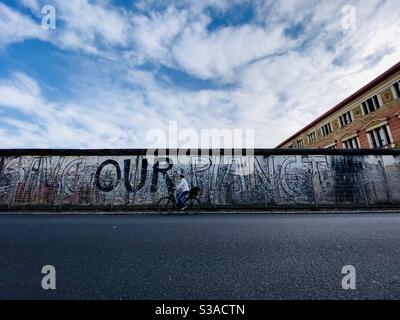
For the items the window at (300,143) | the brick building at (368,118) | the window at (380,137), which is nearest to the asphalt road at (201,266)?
the brick building at (368,118)

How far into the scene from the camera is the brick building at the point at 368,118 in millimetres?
19156

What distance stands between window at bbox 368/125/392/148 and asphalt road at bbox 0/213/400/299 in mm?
22105

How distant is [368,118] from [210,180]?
2097 cm

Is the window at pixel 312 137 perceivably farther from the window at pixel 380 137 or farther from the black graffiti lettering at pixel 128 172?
the black graffiti lettering at pixel 128 172

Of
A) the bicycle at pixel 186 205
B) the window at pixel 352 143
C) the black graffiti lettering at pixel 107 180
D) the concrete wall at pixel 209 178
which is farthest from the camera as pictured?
the window at pixel 352 143

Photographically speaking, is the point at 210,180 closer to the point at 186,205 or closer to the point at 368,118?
the point at 186,205

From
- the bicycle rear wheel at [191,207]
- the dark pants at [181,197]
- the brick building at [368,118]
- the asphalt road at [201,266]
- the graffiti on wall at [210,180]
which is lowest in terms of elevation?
the asphalt road at [201,266]

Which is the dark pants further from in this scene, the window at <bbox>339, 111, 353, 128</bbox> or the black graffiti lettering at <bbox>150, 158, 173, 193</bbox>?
the window at <bbox>339, 111, 353, 128</bbox>

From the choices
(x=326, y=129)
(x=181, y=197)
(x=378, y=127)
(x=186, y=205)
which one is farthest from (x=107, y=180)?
(x=326, y=129)

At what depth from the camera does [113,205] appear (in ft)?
34.6

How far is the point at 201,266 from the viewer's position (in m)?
2.30

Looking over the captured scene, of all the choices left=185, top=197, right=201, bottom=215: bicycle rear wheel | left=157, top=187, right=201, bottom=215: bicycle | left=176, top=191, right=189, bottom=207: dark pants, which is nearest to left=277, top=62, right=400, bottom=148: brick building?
left=185, top=197, right=201, bottom=215: bicycle rear wheel
